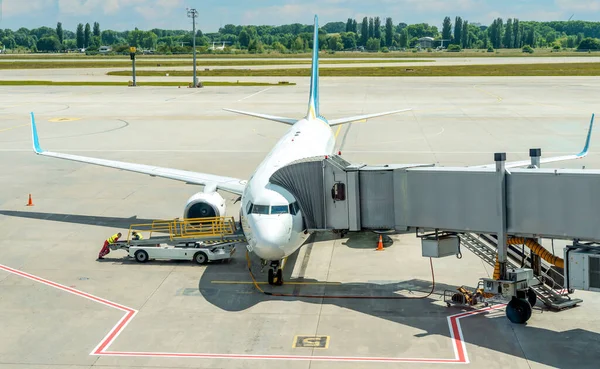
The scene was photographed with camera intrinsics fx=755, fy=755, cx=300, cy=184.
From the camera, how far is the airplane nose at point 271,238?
24.4 m

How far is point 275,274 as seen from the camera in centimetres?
2642

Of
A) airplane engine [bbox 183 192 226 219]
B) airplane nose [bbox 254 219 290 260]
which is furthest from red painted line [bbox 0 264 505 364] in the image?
airplane engine [bbox 183 192 226 219]

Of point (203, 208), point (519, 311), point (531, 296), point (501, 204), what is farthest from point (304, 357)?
point (203, 208)

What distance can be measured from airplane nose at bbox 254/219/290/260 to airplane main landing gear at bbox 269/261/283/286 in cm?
136

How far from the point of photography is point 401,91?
106938 mm

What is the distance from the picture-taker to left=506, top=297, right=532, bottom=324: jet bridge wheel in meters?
22.4

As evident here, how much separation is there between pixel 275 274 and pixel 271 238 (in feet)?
8.11

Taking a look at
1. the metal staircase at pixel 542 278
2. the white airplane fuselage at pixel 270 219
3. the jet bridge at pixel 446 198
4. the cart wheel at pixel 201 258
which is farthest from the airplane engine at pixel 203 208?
the metal staircase at pixel 542 278

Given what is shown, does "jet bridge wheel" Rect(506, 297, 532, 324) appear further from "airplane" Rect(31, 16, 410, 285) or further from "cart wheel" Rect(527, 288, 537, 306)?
"airplane" Rect(31, 16, 410, 285)

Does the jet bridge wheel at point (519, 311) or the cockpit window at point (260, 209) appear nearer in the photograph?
the jet bridge wheel at point (519, 311)

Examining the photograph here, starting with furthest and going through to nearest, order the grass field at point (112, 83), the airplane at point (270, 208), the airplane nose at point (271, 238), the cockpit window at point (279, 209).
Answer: the grass field at point (112, 83), the cockpit window at point (279, 209), the airplane at point (270, 208), the airplane nose at point (271, 238)

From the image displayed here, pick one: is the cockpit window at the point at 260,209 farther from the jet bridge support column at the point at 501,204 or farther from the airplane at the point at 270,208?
the jet bridge support column at the point at 501,204

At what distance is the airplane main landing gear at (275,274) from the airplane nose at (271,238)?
1355 millimetres

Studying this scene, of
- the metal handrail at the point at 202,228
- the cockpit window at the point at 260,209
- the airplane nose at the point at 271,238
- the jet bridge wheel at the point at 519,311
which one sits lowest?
the jet bridge wheel at the point at 519,311
